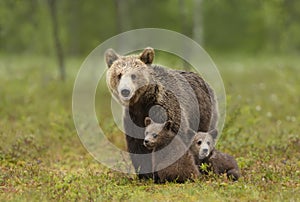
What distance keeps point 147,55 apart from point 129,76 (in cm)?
58

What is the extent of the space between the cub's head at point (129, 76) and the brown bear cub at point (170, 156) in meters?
0.49

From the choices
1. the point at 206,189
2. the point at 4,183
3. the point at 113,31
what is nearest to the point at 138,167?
the point at 206,189

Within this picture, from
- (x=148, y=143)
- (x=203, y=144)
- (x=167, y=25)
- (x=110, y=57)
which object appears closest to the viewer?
(x=148, y=143)

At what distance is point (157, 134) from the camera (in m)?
9.16

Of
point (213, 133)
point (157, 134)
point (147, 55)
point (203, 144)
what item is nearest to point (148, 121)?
point (157, 134)

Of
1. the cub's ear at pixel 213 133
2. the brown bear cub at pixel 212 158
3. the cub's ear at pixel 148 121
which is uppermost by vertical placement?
the cub's ear at pixel 148 121

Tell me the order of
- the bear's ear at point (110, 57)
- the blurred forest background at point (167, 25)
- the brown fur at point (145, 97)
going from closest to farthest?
1. the brown fur at point (145, 97)
2. the bear's ear at point (110, 57)
3. the blurred forest background at point (167, 25)

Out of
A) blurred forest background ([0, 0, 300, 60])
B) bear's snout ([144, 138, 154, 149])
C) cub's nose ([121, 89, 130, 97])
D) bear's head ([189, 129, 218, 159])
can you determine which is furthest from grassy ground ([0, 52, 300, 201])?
blurred forest background ([0, 0, 300, 60])

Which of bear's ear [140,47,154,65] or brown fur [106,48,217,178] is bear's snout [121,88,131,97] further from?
bear's ear [140,47,154,65]

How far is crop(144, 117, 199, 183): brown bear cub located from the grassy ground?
0.26 meters

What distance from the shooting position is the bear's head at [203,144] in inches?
371

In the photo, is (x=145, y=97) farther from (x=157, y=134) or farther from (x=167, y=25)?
(x=167, y=25)

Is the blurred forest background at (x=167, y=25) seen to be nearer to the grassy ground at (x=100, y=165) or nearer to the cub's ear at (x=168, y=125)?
the grassy ground at (x=100, y=165)

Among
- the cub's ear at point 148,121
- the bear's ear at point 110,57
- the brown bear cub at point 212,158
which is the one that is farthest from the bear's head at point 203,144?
the bear's ear at point 110,57
